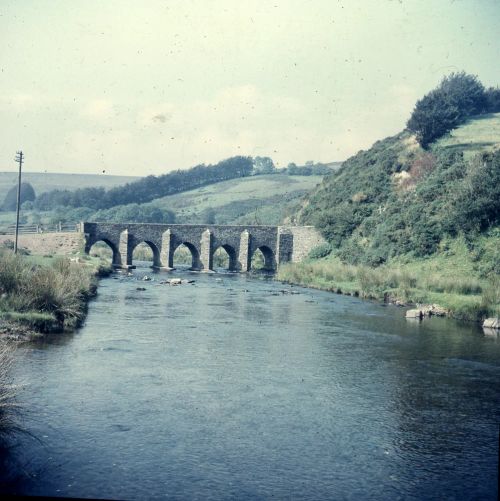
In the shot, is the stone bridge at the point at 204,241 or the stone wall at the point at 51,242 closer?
the stone wall at the point at 51,242

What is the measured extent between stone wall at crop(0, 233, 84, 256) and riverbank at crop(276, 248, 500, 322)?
64.1 feet

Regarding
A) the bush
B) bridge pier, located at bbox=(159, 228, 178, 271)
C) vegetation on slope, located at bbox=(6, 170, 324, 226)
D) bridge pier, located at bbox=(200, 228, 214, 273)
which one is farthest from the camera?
vegetation on slope, located at bbox=(6, 170, 324, 226)

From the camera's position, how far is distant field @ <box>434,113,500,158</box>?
191 feet

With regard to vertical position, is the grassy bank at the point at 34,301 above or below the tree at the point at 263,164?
below

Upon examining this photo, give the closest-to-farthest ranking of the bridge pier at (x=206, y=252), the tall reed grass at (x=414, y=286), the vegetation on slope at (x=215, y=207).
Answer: the tall reed grass at (x=414, y=286)
the bridge pier at (x=206, y=252)
the vegetation on slope at (x=215, y=207)

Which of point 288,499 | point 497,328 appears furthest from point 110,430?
point 497,328

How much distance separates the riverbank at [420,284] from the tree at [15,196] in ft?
264

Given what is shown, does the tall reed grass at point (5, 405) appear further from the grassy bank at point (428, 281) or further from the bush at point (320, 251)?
the bush at point (320, 251)

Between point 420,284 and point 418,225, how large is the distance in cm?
1037

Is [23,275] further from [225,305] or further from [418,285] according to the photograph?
[418,285]

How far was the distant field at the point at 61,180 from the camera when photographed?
429ft

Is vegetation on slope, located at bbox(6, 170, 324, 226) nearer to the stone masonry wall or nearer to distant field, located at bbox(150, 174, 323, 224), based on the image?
distant field, located at bbox(150, 174, 323, 224)

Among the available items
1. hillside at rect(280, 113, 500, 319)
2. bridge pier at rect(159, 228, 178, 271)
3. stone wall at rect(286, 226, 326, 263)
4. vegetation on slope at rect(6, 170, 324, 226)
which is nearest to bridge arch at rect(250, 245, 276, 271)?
stone wall at rect(286, 226, 326, 263)

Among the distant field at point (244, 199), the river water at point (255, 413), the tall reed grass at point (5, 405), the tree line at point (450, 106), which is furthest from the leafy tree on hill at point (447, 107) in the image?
the tall reed grass at point (5, 405)
